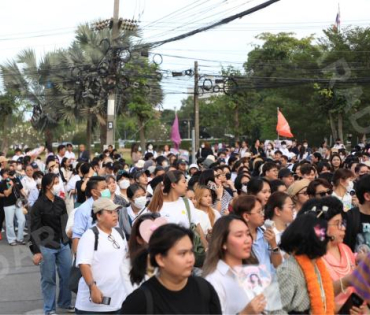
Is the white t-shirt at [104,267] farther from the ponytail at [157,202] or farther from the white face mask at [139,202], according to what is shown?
the white face mask at [139,202]

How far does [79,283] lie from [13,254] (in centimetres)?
787

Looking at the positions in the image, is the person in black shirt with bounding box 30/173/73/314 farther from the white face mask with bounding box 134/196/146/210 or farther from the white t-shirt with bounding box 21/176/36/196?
the white t-shirt with bounding box 21/176/36/196

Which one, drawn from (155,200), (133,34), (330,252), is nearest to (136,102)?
(133,34)

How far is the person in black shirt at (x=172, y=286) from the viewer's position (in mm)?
3766

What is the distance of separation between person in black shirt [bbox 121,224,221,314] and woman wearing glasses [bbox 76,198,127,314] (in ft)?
7.97

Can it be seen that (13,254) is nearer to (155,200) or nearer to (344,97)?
(155,200)

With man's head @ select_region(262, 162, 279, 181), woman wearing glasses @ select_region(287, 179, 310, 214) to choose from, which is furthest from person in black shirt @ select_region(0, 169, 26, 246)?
woman wearing glasses @ select_region(287, 179, 310, 214)

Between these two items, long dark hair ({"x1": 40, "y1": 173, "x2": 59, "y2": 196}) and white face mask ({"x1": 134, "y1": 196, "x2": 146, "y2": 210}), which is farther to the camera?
long dark hair ({"x1": 40, "y1": 173, "x2": 59, "y2": 196})

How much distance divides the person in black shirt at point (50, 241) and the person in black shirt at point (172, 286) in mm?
5008

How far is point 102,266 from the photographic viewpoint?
6.47 m

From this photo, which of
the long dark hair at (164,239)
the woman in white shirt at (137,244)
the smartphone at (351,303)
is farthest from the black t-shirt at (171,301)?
the smartphone at (351,303)

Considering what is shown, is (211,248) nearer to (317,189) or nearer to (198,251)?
(198,251)

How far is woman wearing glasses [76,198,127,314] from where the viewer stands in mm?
6422

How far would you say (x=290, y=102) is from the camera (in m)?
46.6
